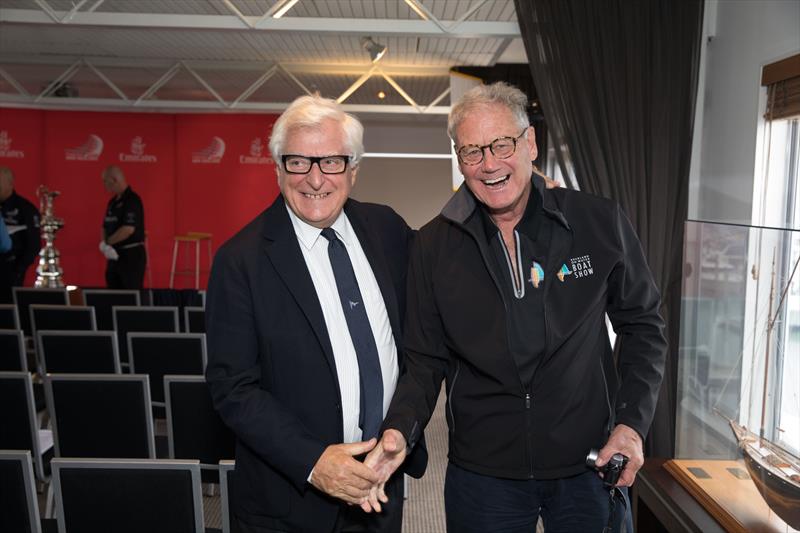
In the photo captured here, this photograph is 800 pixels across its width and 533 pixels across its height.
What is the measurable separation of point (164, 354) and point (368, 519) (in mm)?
2632

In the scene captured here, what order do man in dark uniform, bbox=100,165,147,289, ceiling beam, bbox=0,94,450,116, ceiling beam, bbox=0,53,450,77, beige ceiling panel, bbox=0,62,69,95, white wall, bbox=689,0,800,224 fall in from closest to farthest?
1. white wall, bbox=689,0,800,224
2. man in dark uniform, bbox=100,165,147,289
3. ceiling beam, bbox=0,53,450,77
4. ceiling beam, bbox=0,94,450,116
5. beige ceiling panel, bbox=0,62,69,95

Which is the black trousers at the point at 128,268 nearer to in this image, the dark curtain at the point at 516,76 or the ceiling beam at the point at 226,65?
the ceiling beam at the point at 226,65

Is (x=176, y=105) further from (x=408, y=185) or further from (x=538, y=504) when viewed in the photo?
(x=538, y=504)

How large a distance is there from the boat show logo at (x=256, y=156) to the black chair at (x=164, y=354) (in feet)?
30.8

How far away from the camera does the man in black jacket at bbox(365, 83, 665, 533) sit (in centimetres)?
183

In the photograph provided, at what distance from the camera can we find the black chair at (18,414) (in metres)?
3.22

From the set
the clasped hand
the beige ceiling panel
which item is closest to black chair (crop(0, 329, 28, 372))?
the clasped hand

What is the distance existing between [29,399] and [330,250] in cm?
204

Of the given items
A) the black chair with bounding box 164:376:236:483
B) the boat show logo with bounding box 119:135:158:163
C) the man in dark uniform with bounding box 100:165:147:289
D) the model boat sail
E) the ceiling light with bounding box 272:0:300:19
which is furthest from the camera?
the boat show logo with bounding box 119:135:158:163

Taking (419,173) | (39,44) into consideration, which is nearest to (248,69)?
(39,44)

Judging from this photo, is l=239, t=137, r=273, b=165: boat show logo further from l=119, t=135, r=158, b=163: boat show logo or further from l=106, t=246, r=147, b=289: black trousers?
l=106, t=246, r=147, b=289: black trousers

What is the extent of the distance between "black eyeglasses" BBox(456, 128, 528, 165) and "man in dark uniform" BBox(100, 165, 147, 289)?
8129 mm

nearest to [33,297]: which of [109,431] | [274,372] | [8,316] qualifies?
[8,316]

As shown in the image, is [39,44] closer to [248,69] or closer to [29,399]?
[248,69]
